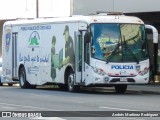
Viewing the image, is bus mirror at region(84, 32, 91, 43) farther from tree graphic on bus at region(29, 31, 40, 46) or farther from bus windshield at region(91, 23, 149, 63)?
tree graphic on bus at region(29, 31, 40, 46)

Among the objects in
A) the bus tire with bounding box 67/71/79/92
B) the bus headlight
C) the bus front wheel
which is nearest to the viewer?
the bus headlight

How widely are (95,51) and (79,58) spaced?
3.67 feet

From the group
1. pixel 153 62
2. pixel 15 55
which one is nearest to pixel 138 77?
pixel 153 62

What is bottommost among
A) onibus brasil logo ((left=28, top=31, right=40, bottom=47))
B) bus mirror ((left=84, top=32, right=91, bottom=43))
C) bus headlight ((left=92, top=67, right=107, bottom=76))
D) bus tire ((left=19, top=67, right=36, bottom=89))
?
bus tire ((left=19, top=67, right=36, bottom=89))

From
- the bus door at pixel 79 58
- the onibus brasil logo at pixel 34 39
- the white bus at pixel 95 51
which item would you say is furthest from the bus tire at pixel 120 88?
the onibus brasil logo at pixel 34 39

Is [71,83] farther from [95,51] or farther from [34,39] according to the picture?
[34,39]

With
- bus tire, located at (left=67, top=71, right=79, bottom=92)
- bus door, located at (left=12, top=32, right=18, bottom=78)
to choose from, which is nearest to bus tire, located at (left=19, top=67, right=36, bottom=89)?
bus door, located at (left=12, top=32, right=18, bottom=78)

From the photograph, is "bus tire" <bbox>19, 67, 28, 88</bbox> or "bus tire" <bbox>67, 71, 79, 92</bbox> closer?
"bus tire" <bbox>67, 71, 79, 92</bbox>

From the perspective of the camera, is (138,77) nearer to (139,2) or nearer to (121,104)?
(121,104)

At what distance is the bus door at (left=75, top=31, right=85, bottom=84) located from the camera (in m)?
27.6

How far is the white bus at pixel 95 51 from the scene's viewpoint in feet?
88.3

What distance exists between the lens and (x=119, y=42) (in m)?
27.0

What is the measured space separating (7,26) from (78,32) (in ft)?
23.4

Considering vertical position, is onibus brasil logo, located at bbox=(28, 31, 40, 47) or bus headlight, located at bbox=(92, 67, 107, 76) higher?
onibus brasil logo, located at bbox=(28, 31, 40, 47)
